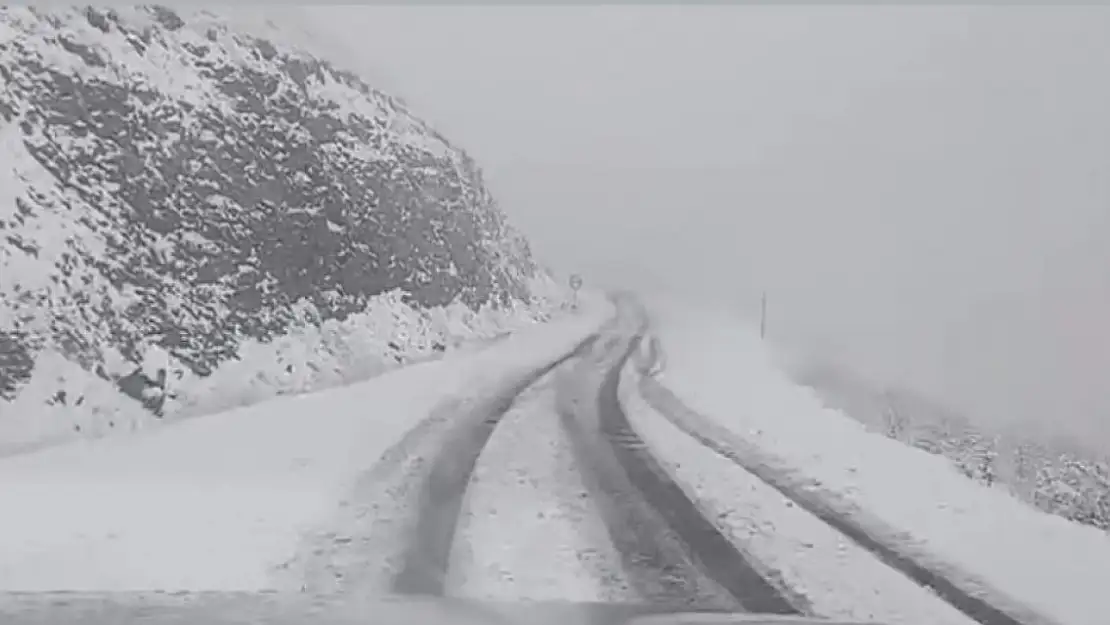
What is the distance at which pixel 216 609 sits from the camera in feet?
15.8

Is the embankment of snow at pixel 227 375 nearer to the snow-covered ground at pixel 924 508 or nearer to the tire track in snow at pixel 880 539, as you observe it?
the snow-covered ground at pixel 924 508

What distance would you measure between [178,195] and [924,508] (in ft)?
43.7

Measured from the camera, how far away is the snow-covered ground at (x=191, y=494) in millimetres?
6859

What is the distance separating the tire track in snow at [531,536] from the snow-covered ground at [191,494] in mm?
1305

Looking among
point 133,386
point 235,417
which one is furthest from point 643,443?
point 133,386

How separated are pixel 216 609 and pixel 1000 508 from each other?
7874 millimetres

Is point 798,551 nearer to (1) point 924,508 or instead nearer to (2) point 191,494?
(1) point 924,508

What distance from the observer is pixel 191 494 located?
938 centimetres

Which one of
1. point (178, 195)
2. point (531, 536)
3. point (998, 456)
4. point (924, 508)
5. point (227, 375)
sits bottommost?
point (998, 456)

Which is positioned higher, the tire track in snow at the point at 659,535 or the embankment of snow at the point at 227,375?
the embankment of snow at the point at 227,375

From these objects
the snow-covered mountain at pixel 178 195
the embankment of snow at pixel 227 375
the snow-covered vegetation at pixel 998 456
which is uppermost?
the snow-covered mountain at pixel 178 195

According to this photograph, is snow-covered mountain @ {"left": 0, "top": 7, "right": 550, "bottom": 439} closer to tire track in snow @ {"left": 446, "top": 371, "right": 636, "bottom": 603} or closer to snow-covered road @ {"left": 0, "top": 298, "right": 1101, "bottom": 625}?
snow-covered road @ {"left": 0, "top": 298, "right": 1101, "bottom": 625}

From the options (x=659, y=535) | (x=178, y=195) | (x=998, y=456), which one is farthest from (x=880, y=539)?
(x=178, y=195)

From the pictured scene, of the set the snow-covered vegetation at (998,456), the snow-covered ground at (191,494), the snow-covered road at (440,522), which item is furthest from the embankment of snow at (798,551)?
the snow-covered vegetation at (998,456)
